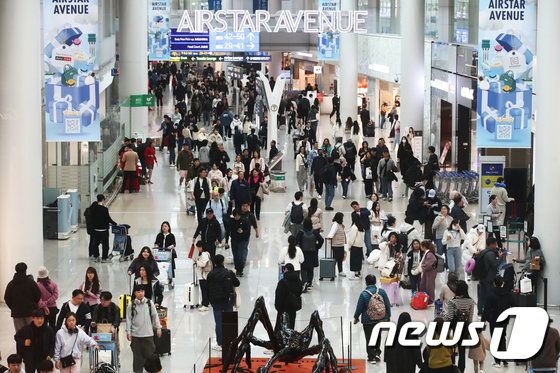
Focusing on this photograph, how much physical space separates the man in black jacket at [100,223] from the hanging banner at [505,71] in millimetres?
7137

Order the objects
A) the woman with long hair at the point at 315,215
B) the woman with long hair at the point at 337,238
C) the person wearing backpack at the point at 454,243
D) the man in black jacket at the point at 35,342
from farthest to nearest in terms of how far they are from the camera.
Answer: the woman with long hair at the point at 315,215, the woman with long hair at the point at 337,238, the person wearing backpack at the point at 454,243, the man in black jacket at the point at 35,342

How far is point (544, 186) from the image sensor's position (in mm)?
18047

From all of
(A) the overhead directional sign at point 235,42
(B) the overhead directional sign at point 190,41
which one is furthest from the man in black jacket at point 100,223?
(A) the overhead directional sign at point 235,42

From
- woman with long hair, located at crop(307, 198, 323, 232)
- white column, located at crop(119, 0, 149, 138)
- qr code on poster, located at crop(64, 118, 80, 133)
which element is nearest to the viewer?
woman with long hair, located at crop(307, 198, 323, 232)

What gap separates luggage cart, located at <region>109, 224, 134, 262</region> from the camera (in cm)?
2123

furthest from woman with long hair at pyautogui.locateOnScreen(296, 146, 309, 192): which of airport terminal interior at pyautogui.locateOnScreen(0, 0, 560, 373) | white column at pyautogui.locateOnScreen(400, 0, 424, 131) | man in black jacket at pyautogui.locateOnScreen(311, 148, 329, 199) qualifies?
white column at pyautogui.locateOnScreen(400, 0, 424, 131)

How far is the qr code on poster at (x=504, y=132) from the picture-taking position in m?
19.9

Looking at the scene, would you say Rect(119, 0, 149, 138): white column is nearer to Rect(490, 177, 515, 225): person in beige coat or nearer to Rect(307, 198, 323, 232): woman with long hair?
Rect(490, 177, 515, 225): person in beige coat

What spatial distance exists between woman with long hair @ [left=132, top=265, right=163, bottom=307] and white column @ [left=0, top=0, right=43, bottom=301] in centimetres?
300

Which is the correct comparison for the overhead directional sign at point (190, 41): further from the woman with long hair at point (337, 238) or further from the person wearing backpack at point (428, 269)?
the person wearing backpack at point (428, 269)

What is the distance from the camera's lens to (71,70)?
20.4 meters

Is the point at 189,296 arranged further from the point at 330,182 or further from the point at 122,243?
the point at 330,182

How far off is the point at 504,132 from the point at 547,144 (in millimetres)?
2087

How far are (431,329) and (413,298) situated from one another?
15.5 ft
